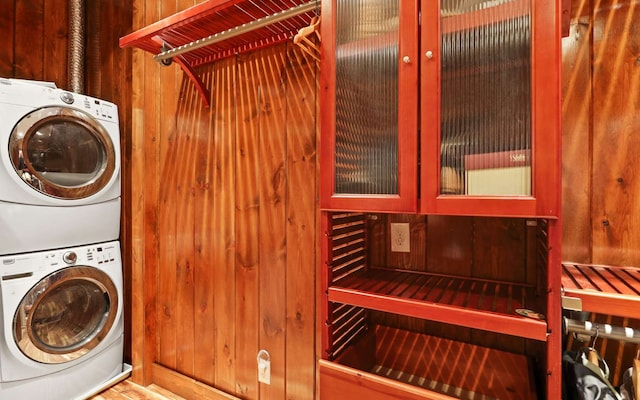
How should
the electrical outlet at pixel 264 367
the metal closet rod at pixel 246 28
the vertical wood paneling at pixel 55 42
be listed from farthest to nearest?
1. the vertical wood paneling at pixel 55 42
2. the electrical outlet at pixel 264 367
3. the metal closet rod at pixel 246 28

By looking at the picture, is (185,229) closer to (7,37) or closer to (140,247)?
(140,247)

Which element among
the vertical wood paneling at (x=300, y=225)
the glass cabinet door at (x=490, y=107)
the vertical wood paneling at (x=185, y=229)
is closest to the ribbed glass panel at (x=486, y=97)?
the glass cabinet door at (x=490, y=107)

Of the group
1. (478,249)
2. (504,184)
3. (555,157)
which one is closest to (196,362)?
(478,249)

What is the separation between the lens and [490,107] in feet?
2.69

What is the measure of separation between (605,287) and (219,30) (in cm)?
167

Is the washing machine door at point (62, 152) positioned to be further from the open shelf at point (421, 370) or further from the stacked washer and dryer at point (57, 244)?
the open shelf at point (421, 370)

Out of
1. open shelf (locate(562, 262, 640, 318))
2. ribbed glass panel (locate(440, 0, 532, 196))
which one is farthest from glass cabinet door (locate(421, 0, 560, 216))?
open shelf (locate(562, 262, 640, 318))

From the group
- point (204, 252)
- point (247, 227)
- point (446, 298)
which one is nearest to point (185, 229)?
point (204, 252)

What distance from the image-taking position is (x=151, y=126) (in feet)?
6.23

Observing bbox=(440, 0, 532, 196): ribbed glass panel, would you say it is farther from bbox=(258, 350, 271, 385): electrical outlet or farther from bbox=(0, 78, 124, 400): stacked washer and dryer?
bbox=(0, 78, 124, 400): stacked washer and dryer

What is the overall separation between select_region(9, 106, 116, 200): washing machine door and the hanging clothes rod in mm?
2296

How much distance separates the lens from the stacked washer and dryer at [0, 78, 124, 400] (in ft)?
5.03

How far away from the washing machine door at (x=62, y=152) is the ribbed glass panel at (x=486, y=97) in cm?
195

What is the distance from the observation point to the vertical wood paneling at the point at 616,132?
943 millimetres
